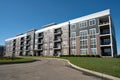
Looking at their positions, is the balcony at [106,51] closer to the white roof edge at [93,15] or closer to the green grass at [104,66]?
the white roof edge at [93,15]

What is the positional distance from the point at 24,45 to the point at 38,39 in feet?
50.5

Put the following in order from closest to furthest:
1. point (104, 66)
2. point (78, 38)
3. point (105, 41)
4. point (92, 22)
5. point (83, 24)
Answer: point (104, 66)
point (105, 41)
point (92, 22)
point (83, 24)
point (78, 38)

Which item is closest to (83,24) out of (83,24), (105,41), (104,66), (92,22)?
(83,24)

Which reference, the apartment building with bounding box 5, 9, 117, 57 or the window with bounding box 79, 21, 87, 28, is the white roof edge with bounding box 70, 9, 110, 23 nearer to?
the apartment building with bounding box 5, 9, 117, 57

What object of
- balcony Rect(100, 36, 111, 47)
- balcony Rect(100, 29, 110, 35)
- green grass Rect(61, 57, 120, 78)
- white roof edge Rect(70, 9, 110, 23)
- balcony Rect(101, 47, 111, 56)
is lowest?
green grass Rect(61, 57, 120, 78)

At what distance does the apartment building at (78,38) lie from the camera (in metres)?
35.9

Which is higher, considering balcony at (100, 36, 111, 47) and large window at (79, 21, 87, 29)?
large window at (79, 21, 87, 29)

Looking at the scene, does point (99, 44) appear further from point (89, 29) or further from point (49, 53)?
point (49, 53)

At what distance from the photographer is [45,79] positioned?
25.2 feet

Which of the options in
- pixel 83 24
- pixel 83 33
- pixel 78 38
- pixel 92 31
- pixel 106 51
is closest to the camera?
pixel 106 51

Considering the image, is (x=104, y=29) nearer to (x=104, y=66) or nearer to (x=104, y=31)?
(x=104, y=31)

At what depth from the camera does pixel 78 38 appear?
1667 inches

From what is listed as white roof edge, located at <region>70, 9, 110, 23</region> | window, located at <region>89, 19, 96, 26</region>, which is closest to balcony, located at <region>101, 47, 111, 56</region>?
window, located at <region>89, 19, 96, 26</region>

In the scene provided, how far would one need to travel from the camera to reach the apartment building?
35.9m
